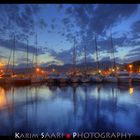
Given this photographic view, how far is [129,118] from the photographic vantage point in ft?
11.6

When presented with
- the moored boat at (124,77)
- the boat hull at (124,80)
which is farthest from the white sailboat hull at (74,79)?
the boat hull at (124,80)

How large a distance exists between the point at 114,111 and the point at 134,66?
45.7ft

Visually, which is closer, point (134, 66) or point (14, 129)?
point (14, 129)

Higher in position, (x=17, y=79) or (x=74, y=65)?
(x=74, y=65)

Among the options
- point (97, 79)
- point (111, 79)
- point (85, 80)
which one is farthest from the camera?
point (85, 80)

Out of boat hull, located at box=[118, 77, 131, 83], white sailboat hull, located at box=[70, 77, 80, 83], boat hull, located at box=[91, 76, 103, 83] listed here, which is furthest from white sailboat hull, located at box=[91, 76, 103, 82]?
boat hull, located at box=[118, 77, 131, 83]

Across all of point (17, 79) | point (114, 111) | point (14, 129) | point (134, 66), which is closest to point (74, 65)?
point (17, 79)

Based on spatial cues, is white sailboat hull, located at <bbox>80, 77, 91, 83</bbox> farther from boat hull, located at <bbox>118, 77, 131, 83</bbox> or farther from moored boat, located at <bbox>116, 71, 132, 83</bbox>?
boat hull, located at <bbox>118, 77, 131, 83</bbox>

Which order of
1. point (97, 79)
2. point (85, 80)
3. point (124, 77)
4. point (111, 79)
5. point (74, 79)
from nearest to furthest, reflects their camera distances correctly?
1. point (124, 77)
2. point (111, 79)
3. point (97, 79)
4. point (74, 79)
5. point (85, 80)

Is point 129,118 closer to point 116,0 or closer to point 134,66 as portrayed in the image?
point 116,0

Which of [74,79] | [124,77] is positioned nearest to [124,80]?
[124,77]

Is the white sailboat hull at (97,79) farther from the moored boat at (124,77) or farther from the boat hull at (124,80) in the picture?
the boat hull at (124,80)

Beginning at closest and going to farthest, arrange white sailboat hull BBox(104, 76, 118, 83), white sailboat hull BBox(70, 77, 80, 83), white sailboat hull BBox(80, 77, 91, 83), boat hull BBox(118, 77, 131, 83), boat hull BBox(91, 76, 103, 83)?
boat hull BBox(118, 77, 131, 83)
white sailboat hull BBox(104, 76, 118, 83)
boat hull BBox(91, 76, 103, 83)
white sailboat hull BBox(70, 77, 80, 83)
white sailboat hull BBox(80, 77, 91, 83)

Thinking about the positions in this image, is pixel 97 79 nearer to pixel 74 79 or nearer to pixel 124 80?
pixel 74 79
